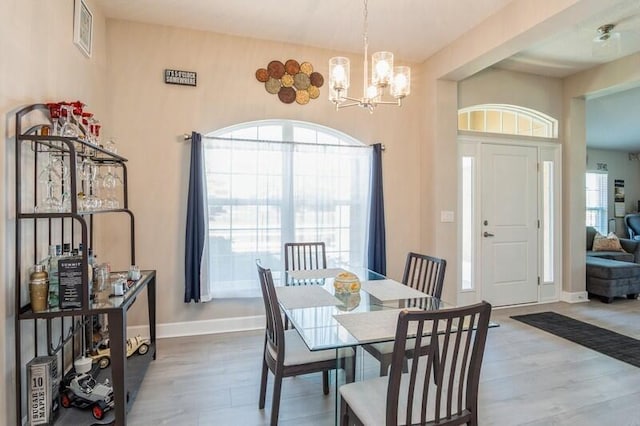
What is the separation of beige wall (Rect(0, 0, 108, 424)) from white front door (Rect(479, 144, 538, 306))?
14.0 ft

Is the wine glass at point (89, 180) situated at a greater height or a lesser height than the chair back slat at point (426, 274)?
greater

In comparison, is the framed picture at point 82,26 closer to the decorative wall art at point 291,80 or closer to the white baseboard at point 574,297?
the decorative wall art at point 291,80

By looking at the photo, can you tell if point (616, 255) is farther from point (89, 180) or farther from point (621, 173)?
point (89, 180)

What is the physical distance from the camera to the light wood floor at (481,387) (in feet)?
6.97

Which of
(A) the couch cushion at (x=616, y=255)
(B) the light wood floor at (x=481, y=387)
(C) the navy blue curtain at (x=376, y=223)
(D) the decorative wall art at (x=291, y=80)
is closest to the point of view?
(B) the light wood floor at (x=481, y=387)

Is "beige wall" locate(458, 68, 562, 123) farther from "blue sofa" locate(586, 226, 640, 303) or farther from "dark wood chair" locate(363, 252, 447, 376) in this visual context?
"dark wood chair" locate(363, 252, 447, 376)

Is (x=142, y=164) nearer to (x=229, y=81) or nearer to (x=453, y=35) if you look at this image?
(x=229, y=81)

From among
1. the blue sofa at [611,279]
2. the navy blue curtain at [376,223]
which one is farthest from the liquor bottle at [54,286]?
the blue sofa at [611,279]

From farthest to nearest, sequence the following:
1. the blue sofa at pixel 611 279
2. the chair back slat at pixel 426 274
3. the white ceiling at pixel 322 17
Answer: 1. the blue sofa at pixel 611 279
2. the white ceiling at pixel 322 17
3. the chair back slat at pixel 426 274

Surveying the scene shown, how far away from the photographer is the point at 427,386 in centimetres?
133

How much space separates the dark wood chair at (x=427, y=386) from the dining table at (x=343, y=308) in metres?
0.21

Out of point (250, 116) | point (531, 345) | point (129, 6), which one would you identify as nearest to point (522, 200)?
point (531, 345)

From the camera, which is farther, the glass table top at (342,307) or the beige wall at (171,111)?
the beige wall at (171,111)

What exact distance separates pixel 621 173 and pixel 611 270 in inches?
208
